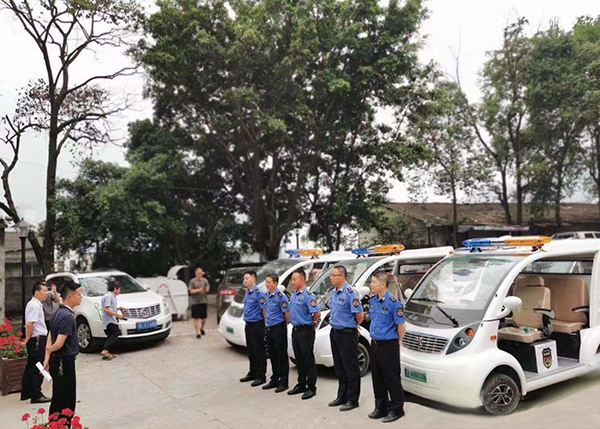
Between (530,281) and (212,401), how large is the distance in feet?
14.7

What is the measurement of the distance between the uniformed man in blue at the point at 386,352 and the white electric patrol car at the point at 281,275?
12.2 feet

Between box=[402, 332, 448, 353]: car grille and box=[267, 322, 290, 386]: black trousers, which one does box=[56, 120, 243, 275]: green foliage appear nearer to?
box=[267, 322, 290, 386]: black trousers

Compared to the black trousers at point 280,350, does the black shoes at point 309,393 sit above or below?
below

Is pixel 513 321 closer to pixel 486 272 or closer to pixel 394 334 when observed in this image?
pixel 486 272

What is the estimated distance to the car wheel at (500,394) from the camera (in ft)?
15.8

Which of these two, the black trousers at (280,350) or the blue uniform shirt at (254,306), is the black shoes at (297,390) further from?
the blue uniform shirt at (254,306)

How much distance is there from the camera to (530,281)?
6188 millimetres

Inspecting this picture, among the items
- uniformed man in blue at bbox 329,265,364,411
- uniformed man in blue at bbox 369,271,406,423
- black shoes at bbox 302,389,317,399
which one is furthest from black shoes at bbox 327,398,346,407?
uniformed man in blue at bbox 369,271,406,423

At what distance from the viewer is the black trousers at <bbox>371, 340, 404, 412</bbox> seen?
5.02 metres

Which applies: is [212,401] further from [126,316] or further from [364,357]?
[126,316]

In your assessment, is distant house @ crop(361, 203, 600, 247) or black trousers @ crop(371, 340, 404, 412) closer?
black trousers @ crop(371, 340, 404, 412)

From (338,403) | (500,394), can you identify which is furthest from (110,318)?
(500,394)

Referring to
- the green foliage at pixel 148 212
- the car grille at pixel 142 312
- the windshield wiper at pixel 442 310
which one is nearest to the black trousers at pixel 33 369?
the car grille at pixel 142 312

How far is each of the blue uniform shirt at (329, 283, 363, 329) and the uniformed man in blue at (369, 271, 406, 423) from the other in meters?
0.31
